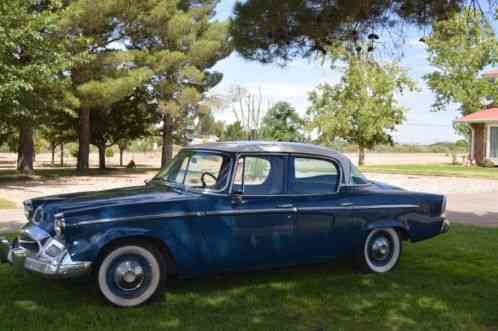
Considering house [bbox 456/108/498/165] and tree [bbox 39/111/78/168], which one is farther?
house [bbox 456/108/498/165]

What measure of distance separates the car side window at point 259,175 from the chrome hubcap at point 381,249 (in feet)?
4.77

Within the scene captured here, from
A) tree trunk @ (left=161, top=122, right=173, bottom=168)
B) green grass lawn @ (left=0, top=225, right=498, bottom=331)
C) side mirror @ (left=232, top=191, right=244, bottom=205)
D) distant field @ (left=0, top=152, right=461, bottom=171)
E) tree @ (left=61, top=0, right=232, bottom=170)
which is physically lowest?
green grass lawn @ (left=0, top=225, right=498, bottom=331)

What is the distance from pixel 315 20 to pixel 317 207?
2229 millimetres

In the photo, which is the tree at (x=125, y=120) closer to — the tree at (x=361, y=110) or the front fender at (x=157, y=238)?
the tree at (x=361, y=110)

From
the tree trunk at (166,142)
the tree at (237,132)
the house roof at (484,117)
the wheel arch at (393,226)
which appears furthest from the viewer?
the tree at (237,132)

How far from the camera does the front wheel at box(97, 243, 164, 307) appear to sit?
16.7ft

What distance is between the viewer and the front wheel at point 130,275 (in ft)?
16.7

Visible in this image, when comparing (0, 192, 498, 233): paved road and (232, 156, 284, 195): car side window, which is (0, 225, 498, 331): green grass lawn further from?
(0, 192, 498, 233): paved road

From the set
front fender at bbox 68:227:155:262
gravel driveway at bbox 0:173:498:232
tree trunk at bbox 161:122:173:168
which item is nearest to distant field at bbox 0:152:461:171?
tree trunk at bbox 161:122:173:168

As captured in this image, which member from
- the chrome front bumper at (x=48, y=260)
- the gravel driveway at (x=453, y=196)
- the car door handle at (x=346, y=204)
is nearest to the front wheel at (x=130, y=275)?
the chrome front bumper at (x=48, y=260)

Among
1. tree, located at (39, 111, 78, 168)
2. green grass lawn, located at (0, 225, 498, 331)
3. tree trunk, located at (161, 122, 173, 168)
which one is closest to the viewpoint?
green grass lawn, located at (0, 225, 498, 331)

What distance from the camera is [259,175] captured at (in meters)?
5.84

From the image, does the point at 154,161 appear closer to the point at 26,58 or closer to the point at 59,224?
the point at 26,58

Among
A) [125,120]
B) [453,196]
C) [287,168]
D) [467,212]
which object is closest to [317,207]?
[287,168]
